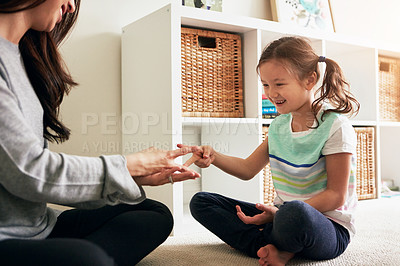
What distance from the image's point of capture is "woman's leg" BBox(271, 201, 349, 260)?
3.16 feet

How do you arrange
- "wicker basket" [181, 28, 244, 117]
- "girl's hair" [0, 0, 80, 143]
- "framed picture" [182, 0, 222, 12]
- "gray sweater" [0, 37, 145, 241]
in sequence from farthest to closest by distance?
"framed picture" [182, 0, 222, 12], "wicker basket" [181, 28, 244, 117], "girl's hair" [0, 0, 80, 143], "gray sweater" [0, 37, 145, 241]

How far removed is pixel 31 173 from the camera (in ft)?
2.25

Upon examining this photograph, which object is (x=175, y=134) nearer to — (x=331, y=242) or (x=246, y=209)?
(x=246, y=209)

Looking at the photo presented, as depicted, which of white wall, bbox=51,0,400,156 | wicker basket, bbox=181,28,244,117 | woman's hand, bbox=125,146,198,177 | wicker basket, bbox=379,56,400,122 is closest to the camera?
woman's hand, bbox=125,146,198,177

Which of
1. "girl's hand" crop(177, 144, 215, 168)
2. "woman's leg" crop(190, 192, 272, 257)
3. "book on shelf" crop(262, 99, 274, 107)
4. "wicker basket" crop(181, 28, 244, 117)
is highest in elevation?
"wicker basket" crop(181, 28, 244, 117)

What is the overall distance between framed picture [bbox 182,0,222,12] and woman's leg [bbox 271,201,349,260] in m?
1.12

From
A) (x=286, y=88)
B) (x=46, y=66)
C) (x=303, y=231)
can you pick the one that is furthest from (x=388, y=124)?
(x=46, y=66)

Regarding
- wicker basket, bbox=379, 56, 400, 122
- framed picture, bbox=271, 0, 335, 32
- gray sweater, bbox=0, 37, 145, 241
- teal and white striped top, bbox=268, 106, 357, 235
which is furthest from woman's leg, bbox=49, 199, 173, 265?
wicker basket, bbox=379, 56, 400, 122

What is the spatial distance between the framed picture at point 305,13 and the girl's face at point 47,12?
1408 mm

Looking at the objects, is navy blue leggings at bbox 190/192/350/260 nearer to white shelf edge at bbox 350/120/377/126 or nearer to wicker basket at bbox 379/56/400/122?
white shelf edge at bbox 350/120/377/126

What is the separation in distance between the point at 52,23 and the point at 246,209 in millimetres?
727

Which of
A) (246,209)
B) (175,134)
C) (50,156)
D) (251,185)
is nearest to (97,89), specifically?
(175,134)

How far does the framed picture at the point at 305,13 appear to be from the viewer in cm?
210

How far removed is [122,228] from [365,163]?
1.50 m
